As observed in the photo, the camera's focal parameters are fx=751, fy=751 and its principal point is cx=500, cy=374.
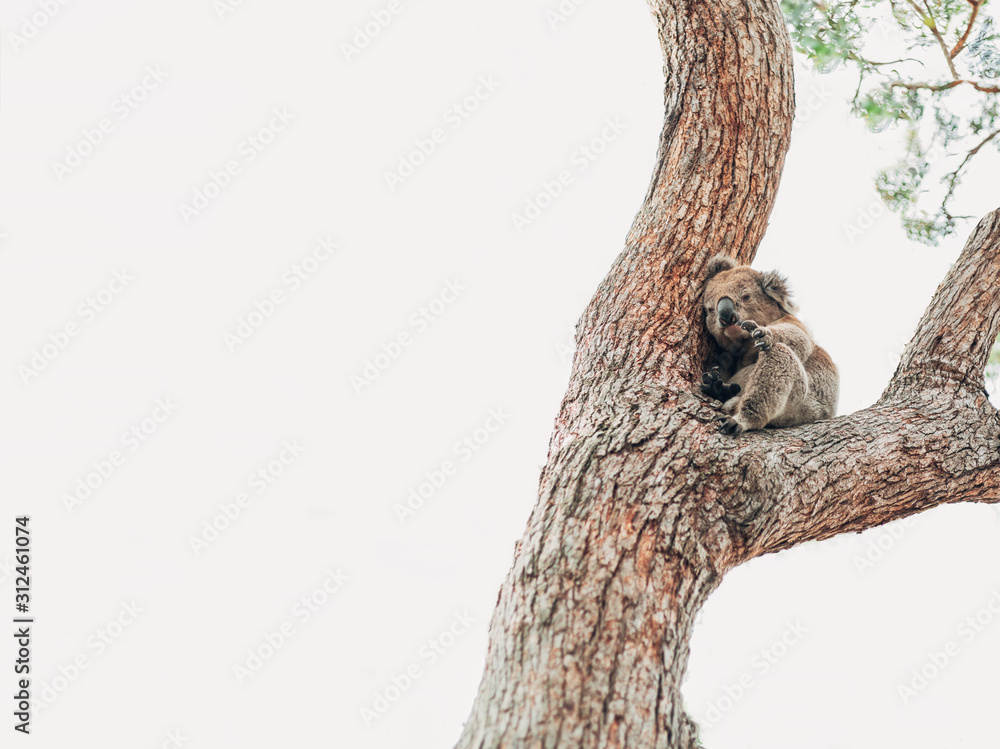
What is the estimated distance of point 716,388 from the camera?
3.38 m

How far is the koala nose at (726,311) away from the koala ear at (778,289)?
0.63 meters

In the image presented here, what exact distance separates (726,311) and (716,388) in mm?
454

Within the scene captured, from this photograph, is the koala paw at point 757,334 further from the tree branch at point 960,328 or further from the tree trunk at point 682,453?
the tree branch at point 960,328

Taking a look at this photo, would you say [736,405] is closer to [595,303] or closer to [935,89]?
[595,303]

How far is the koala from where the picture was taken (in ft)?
11.0

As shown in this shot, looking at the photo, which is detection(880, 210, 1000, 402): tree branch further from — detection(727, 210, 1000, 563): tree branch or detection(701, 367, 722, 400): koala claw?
detection(701, 367, 722, 400): koala claw

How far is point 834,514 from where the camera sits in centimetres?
306

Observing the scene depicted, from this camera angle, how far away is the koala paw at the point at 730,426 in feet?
9.93

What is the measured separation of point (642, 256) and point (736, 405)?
0.98m

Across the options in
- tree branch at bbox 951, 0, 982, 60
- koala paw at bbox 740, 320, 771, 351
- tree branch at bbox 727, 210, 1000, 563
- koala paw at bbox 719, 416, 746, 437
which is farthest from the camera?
tree branch at bbox 951, 0, 982, 60

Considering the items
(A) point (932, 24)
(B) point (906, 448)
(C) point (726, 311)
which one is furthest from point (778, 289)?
(A) point (932, 24)

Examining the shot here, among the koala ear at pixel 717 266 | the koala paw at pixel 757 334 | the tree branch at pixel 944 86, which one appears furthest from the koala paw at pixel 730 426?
the tree branch at pixel 944 86

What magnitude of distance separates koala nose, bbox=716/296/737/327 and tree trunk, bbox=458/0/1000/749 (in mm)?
141

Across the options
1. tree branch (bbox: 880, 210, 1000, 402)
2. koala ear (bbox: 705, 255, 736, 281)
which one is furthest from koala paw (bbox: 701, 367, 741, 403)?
tree branch (bbox: 880, 210, 1000, 402)
